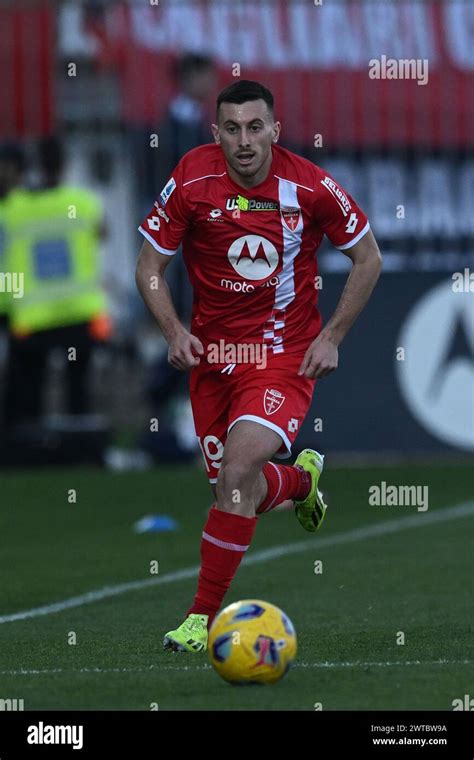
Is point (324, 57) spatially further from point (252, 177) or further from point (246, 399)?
point (246, 399)

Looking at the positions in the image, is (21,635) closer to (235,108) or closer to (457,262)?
(235,108)

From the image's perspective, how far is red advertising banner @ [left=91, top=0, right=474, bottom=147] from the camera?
20.8m

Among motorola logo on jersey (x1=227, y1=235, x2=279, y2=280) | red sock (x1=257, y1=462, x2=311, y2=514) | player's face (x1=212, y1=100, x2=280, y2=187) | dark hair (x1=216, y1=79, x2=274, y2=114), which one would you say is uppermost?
dark hair (x1=216, y1=79, x2=274, y2=114)

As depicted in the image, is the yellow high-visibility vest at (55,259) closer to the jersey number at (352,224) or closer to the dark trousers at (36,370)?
the dark trousers at (36,370)

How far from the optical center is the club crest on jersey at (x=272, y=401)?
23.7ft

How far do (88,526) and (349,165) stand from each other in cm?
922

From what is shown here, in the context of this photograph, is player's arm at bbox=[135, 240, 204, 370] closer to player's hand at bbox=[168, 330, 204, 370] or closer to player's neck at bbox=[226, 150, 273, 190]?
player's hand at bbox=[168, 330, 204, 370]

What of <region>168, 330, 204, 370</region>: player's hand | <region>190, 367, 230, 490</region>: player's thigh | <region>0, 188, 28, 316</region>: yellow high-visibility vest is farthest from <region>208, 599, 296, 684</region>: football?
<region>0, 188, 28, 316</region>: yellow high-visibility vest

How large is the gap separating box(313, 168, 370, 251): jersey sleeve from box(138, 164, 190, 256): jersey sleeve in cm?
55

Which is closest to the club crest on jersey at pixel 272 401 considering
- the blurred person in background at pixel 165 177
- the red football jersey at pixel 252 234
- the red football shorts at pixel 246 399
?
the red football shorts at pixel 246 399

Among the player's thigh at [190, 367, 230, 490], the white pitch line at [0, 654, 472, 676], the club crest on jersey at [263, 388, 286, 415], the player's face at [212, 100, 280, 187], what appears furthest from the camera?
the player's thigh at [190, 367, 230, 490]

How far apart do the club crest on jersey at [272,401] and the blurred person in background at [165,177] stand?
9.00 m

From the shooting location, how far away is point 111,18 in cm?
2184
